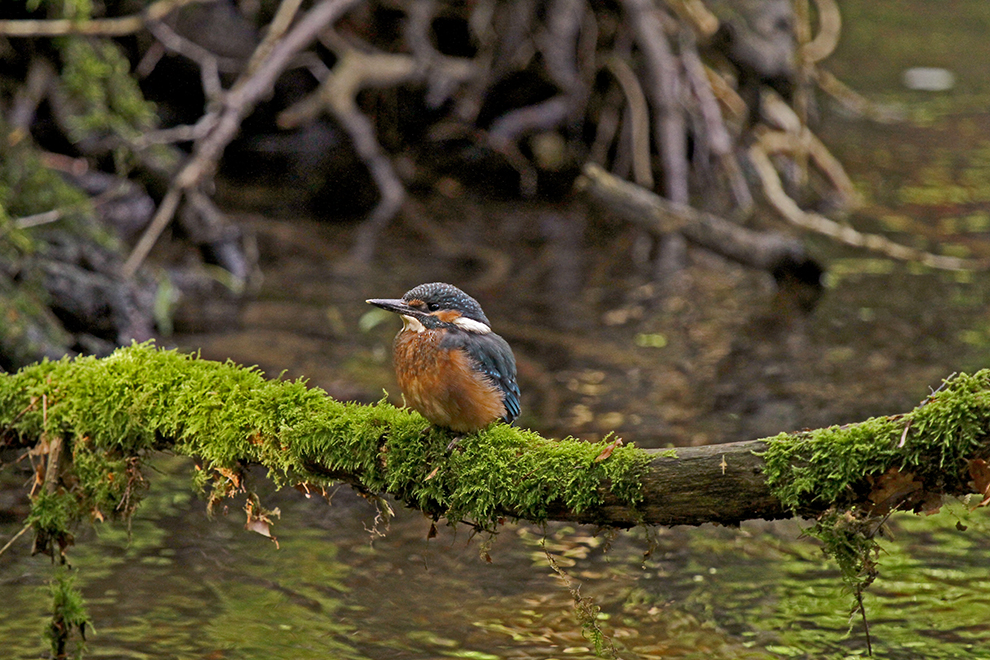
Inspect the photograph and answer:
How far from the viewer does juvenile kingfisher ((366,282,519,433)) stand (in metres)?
2.98

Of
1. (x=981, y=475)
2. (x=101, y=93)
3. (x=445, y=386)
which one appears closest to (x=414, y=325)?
(x=445, y=386)

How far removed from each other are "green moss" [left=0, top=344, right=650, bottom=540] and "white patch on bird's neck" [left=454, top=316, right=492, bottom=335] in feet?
0.94

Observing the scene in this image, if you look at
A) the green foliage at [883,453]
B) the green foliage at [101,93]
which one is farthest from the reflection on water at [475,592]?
the green foliage at [101,93]

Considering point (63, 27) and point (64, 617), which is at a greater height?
point (63, 27)

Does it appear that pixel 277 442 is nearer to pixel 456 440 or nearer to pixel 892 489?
pixel 456 440

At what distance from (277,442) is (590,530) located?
6.58 feet

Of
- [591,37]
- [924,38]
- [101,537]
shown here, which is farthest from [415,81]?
[924,38]

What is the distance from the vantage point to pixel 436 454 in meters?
2.97

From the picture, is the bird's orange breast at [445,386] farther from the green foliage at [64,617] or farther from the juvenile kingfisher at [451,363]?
the green foliage at [64,617]

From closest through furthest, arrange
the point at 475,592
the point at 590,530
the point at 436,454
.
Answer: the point at 436,454 → the point at 475,592 → the point at 590,530

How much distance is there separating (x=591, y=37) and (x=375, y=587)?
21.1 ft

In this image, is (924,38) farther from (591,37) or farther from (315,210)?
(315,210)

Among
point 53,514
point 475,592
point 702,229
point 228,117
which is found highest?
point 228,117

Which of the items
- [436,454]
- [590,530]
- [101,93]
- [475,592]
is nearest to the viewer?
[436,454]
